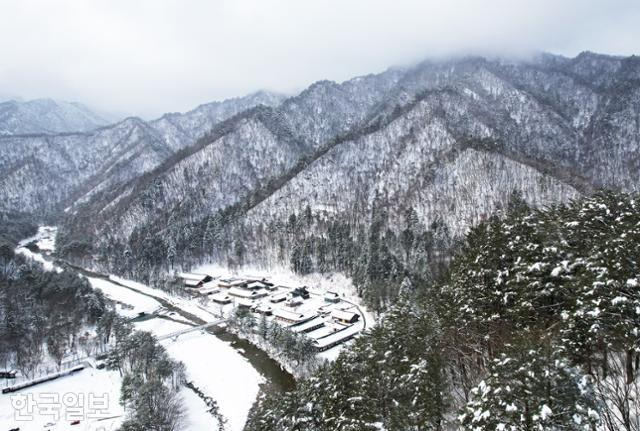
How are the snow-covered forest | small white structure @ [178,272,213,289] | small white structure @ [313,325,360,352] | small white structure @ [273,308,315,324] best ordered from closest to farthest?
the snow-covered forest
small white structure @ [313,325,360,352]
small white structure @ [273,308,315,324]
small white structure @ [178,272,213,289]

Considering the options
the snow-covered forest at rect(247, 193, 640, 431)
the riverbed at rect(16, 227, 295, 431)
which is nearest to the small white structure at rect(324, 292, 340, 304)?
the riverbed at rect(16, 227, 295, 431)

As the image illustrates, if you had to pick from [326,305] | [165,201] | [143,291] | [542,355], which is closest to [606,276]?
[542,355]

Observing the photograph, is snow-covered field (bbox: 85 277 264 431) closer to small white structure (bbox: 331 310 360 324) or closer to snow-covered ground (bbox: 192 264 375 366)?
snow-covered ground (bbox: 192 264 375 366)

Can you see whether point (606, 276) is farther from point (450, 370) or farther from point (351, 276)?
point (351, 276)

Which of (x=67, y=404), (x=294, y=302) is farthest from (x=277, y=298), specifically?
(x=67, y=404)

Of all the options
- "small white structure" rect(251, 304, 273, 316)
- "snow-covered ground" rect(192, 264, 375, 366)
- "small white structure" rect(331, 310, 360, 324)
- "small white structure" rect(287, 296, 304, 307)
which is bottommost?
"snow-covered ground" rect(192, 264, 375, 366)

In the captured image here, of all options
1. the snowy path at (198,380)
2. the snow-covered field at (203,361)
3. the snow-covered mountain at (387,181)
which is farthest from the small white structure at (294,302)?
the snow-covered mountain at (387,181)

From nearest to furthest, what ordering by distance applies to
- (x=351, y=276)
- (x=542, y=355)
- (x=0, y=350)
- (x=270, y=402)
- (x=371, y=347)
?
(x=542, y=355)
(x=371, y=347)
(x=270, y=402)
(x=0, y=350)
(x=351, y=276)

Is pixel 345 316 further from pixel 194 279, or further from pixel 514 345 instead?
pixel 514 345
